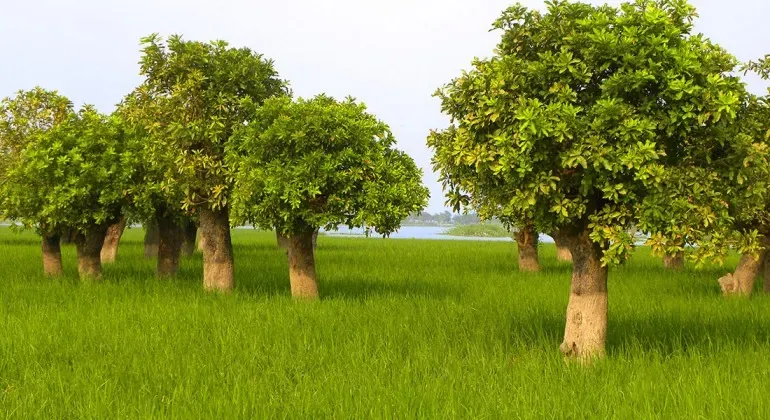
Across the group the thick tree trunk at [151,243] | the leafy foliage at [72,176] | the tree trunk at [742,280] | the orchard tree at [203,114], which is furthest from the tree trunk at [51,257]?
the tree trunk at [742,280]

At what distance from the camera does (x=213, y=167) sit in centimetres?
1598

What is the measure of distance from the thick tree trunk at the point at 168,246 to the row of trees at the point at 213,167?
1.7 inches

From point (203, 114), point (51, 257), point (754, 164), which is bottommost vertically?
point (51, 257)

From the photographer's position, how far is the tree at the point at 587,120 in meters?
8.68

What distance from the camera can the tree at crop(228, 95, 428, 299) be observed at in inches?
559

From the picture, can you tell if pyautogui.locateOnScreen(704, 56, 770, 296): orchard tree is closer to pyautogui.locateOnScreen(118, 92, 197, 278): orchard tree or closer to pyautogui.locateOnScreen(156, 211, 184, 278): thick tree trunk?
pyautogui.locateOnScreen(118, 92, 197, 278): orchard tree

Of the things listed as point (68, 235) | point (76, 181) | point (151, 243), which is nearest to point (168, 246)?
point (76, 181)

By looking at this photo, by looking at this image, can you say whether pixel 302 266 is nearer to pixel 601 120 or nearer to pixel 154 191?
pixel 154 191

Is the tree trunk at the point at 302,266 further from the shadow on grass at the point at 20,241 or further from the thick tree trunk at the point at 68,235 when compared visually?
the shadow on grass at the point at 20,241

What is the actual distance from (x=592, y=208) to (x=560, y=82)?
1.88 m

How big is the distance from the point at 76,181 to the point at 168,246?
11.3ft

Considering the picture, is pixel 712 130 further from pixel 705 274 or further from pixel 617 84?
pixel 705 274

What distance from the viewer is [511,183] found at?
31.1 ft

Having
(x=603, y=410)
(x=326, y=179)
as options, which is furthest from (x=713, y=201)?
(x=326, y=179)
